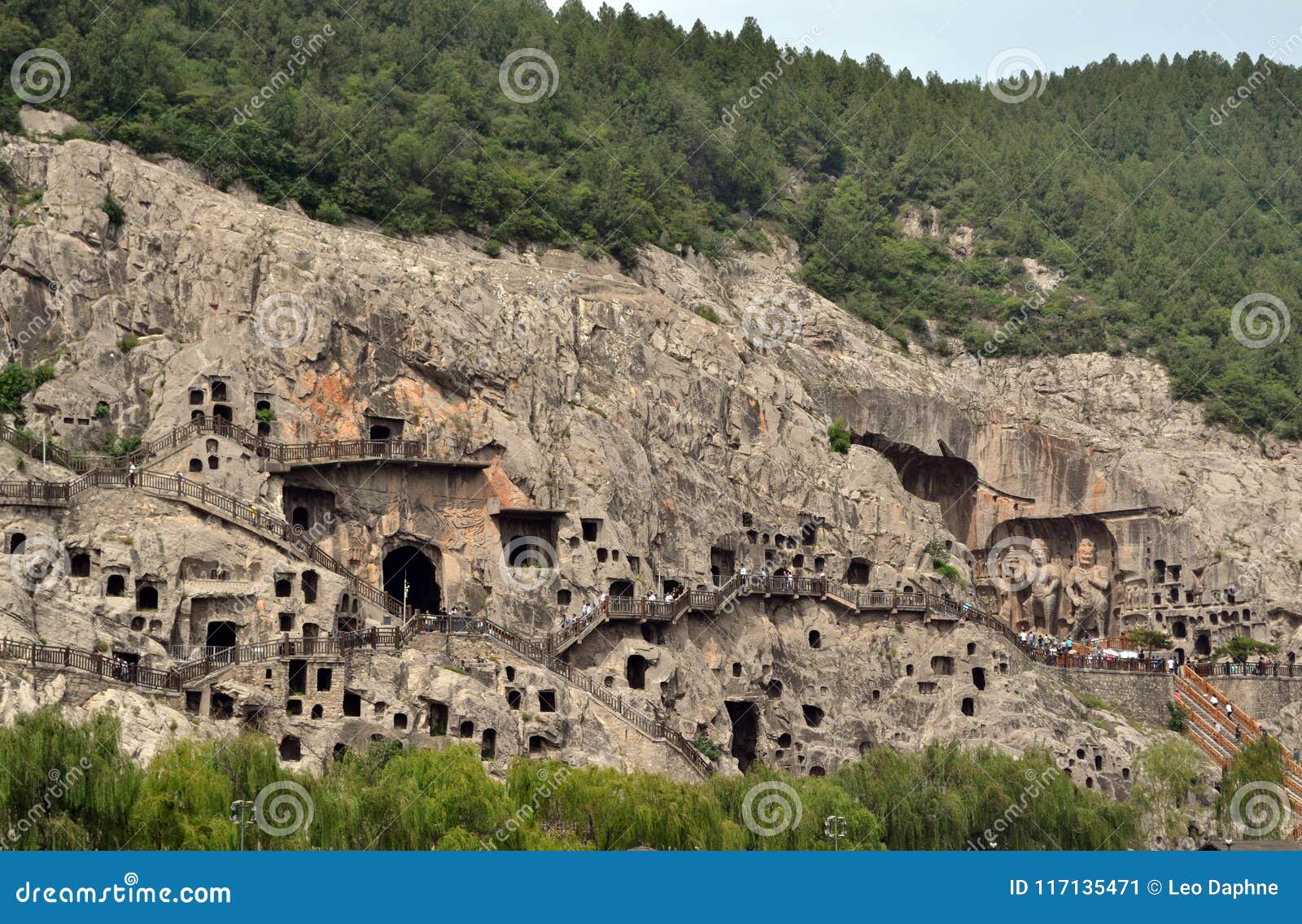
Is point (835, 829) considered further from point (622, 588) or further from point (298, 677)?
point (622, 588)

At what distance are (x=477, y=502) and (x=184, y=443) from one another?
12907mm

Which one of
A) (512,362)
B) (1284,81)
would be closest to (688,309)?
(512,362)

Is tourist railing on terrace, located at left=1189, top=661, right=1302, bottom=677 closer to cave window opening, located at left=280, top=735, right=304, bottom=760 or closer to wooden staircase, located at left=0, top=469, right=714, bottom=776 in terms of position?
wooden staircase, located at left=0, top=469, right=714, bottom=776

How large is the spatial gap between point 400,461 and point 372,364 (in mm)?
5254

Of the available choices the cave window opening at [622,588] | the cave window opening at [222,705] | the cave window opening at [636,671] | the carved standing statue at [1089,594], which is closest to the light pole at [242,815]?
the cave window opening at [222,705]

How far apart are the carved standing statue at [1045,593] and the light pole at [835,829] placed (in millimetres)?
48652

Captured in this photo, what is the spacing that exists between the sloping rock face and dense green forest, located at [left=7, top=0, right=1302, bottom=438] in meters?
6.20

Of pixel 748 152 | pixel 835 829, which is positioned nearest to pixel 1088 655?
pixel 835 829

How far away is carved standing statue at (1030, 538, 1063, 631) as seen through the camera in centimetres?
11294

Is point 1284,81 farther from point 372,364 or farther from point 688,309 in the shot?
point 372,364

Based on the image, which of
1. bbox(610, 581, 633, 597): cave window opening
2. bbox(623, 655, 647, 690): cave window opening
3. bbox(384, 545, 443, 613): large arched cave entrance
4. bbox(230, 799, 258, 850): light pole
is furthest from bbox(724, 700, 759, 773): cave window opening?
bbox(230, 799, 258, 850): light pole

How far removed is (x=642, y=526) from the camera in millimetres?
90750

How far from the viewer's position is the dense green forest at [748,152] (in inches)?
4215

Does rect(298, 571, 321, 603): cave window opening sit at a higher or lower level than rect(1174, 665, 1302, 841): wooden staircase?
higher
